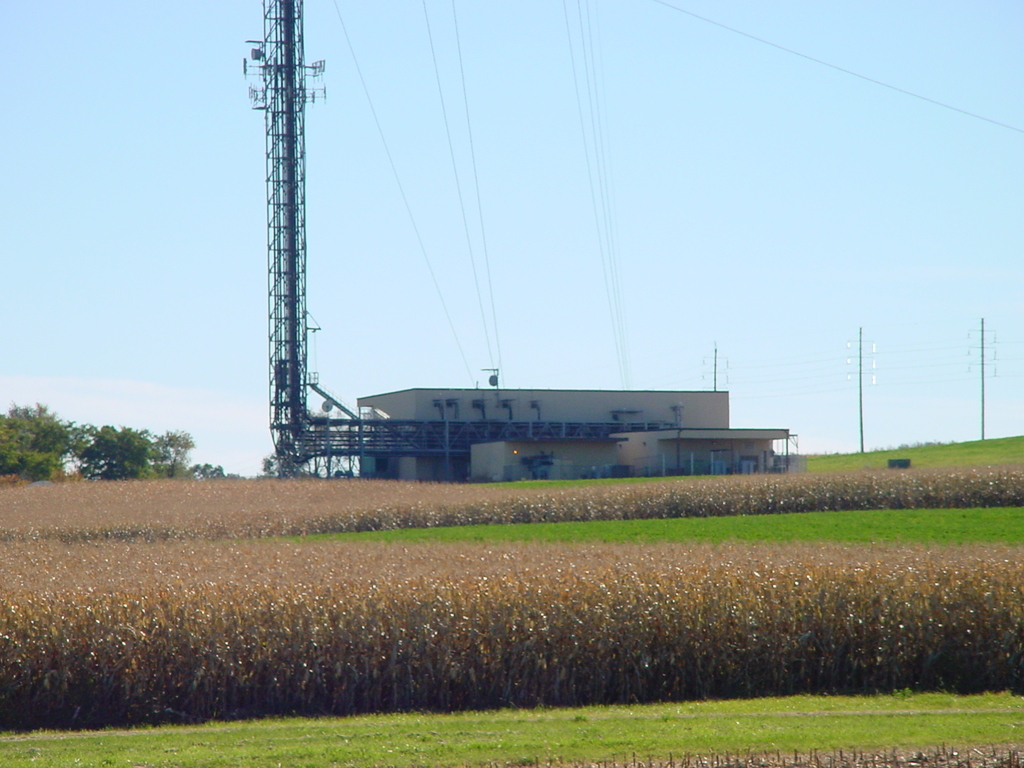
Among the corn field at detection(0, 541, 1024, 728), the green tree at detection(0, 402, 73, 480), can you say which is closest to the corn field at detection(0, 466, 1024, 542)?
the corn field at detection(0, 541, 1024, 728)

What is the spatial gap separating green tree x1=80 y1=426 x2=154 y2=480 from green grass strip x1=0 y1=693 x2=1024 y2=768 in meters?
80.7

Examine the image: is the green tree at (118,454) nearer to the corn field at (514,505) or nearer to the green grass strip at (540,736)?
the corn field at (514,505)

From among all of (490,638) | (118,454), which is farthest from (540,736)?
(118,454)

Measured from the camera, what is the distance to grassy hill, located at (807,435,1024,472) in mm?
66812

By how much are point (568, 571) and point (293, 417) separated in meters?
48.4

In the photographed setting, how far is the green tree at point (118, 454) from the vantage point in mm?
92188

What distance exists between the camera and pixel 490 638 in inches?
677

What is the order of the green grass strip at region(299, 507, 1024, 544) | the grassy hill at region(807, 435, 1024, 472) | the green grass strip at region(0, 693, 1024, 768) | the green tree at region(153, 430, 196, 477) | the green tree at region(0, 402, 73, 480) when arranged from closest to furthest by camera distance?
the green grass strip at region(0, 693, 1024, 768)
the green grass strip at region(299, 507, 1024, 544)
the grassy hill at region(807, 435, 1024, 472)
the green tree at region(0, 402, 73, 480)
the green tree at region(153, 430, 196, 477)

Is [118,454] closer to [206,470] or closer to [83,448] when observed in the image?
[83,448]

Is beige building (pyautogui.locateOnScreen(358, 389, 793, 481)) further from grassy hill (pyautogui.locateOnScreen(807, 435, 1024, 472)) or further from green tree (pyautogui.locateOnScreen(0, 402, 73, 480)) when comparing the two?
green tree (pyautogui.locateOnScreen(0, 402, 73, 480))

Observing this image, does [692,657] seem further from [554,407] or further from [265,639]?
[554,407]

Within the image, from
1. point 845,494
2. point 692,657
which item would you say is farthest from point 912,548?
point 845,494

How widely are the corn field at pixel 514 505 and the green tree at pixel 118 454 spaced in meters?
46.6

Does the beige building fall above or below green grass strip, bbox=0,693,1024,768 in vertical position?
above
